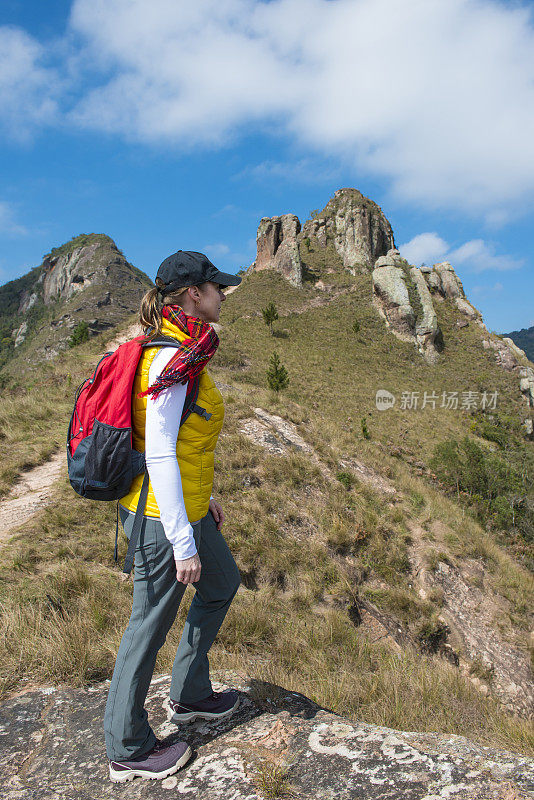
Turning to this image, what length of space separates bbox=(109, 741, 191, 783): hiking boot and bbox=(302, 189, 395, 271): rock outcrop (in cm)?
4617

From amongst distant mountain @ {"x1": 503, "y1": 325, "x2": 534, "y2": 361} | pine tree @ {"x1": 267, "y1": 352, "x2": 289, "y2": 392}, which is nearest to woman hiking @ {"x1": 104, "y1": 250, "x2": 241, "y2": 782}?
pine tree @ {"x1": 267, "y1": 352, "x2": 289, "y2": 392}

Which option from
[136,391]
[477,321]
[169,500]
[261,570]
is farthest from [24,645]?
[477,321]

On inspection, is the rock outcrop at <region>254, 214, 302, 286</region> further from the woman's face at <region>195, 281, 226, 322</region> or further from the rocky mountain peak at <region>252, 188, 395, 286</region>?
the woman's face at <region>195, 281, 226, 322</region>

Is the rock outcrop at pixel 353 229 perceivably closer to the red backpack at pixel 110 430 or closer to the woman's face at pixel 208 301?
the woman's face at pixel 208 301

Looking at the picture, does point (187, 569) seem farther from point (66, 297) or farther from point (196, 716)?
point (66, 297)

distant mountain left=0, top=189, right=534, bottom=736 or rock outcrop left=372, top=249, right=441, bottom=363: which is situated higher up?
rock outcrop left=372, top=249, right=441, bottom=363

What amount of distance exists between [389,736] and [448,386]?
30.4 m

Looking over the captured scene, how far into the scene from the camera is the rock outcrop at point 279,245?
4156cm

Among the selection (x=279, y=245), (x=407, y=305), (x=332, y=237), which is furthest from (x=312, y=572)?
(x=332, y=237)

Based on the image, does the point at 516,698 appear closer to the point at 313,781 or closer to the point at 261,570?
the point at 261,570

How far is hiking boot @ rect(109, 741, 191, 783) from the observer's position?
1629mm

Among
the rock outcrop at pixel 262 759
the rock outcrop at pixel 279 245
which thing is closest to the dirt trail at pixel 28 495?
the rock outcrop at pixel 262 759

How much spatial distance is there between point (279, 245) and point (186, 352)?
4686cm

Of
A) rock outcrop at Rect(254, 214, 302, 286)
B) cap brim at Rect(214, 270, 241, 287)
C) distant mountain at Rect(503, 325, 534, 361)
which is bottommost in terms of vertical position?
cap brim at Rect(214, 270, 241, 287)
